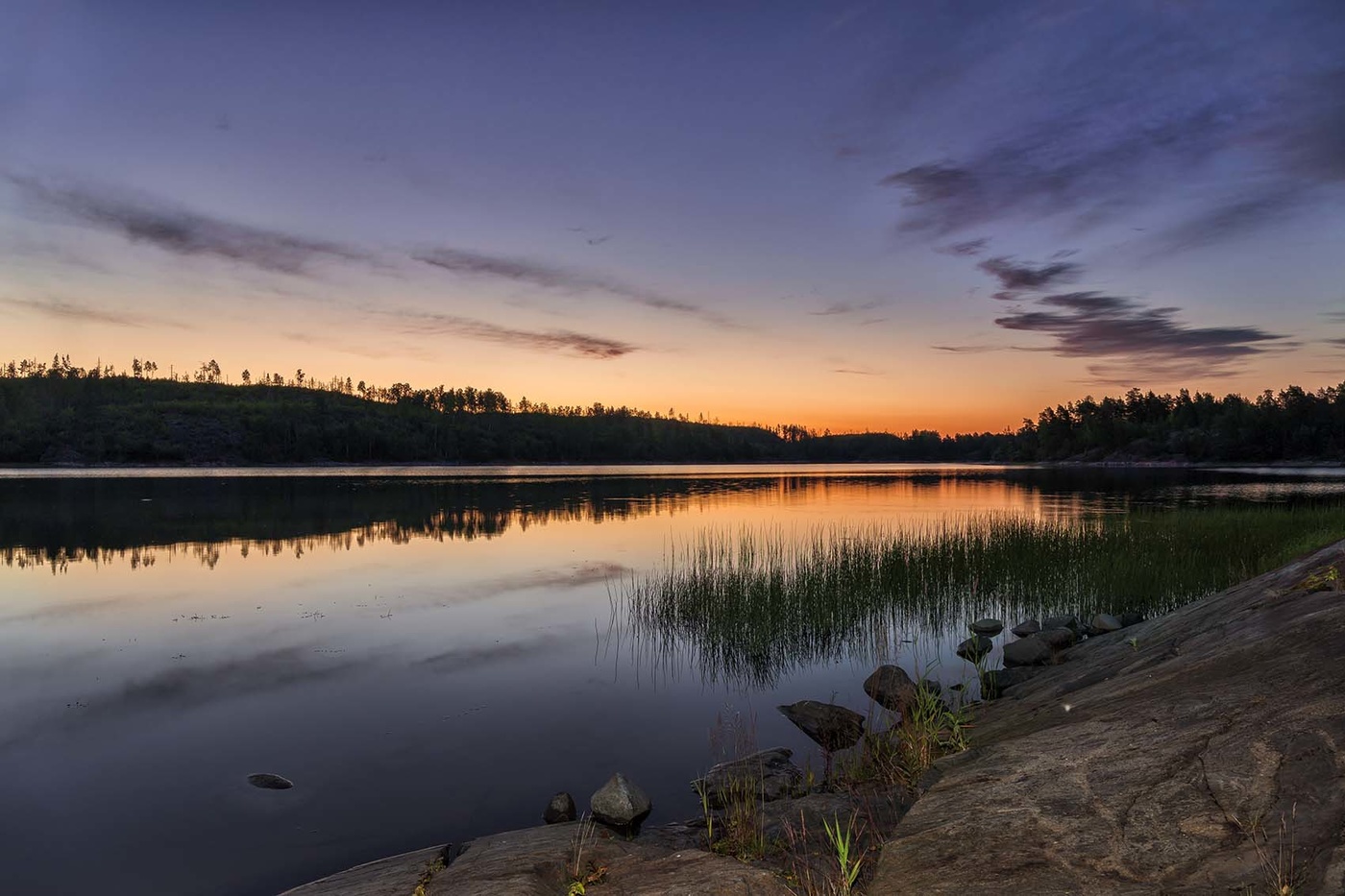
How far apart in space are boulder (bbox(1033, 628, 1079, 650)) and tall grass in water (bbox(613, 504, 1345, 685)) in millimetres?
2759

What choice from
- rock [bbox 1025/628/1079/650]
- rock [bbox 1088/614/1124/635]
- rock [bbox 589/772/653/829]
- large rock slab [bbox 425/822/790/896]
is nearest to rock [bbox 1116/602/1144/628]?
rock [bbox 1088/614/1124/635]

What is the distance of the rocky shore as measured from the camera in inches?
167

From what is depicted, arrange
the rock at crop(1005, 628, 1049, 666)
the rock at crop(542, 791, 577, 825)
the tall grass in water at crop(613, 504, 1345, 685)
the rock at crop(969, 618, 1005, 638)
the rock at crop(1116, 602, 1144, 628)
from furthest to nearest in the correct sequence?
1. the rock at crop(969, 618, 1005, 638)
2. the tall grass in water at crop(613, 504, 1345, 685)
3. the rock at crop(1116, 602, 1144, 628)
4. the rock at crop(1005, 628, 1049, 666)
5. the rock at crop(542, 791, 577, 825)

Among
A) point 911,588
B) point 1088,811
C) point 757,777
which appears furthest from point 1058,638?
point 1088,811

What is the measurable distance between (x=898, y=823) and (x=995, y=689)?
21.8 ft

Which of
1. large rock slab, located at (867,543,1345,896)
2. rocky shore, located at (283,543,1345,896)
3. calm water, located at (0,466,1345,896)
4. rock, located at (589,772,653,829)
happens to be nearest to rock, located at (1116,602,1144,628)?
calm water, located at (0,466,1345,896)

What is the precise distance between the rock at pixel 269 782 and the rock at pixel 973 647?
11397 millimetres

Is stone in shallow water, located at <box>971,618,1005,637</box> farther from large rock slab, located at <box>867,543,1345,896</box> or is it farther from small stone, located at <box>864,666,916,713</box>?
large rock slab, located at <box>867,543,1345,896</box>

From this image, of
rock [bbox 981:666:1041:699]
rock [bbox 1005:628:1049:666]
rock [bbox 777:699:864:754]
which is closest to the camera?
rock [bbox 777:699:864:754]

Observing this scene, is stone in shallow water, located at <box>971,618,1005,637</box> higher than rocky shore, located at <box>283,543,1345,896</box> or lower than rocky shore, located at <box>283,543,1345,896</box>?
lower

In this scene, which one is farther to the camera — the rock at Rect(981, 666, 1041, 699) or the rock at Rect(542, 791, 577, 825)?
the rock at Rect(981, 666, 1041, 699)

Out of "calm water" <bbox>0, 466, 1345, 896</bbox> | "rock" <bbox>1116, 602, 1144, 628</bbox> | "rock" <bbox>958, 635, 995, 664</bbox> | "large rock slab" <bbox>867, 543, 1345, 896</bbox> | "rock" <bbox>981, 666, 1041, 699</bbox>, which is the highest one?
"large rock slab" <bbox>867, 543, 1345, 896</bbox>

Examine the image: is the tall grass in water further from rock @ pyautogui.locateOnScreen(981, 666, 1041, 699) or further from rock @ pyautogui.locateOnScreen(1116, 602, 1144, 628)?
rock @ pyautogui.locateOnScreen(981, 666, 1041, 699)

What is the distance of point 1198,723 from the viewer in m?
5.32
